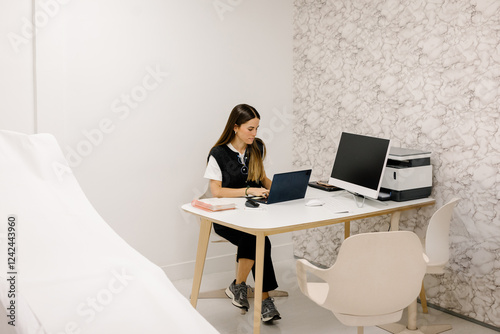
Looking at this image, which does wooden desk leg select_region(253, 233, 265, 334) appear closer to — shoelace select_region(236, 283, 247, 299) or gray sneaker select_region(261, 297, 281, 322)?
gray sneaker select_region(261, 297, 281, 322)

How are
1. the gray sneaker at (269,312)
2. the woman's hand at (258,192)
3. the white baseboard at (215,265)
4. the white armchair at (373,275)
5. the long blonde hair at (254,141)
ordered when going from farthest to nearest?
the white baseboard at (215,265) < the long blonde hair at (254,141) < the woman's hand at (258,192) < the gray sneaker at (269,312) < the white armchair at (373,275)

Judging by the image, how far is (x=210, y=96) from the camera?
156 inches

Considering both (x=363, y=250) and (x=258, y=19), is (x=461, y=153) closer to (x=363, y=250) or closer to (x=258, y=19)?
(x=363, y=250)

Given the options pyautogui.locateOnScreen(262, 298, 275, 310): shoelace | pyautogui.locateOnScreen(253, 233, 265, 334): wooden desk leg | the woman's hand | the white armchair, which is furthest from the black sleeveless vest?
the white armchair

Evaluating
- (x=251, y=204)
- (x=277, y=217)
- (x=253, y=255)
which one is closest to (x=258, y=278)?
(x=277, y=217)

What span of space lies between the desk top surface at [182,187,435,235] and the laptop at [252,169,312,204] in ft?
0.11

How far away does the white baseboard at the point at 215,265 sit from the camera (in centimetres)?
389

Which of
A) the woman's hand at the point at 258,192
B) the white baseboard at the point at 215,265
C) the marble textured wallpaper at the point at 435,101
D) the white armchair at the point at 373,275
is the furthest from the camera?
the white baseboard at the point at 215,265

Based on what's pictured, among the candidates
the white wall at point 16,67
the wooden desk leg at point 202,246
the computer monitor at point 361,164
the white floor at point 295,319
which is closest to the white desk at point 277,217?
the wooden desk leg at point 202,246

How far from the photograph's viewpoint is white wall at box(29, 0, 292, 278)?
3.42 meters

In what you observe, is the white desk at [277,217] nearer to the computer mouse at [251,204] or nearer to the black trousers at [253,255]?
the computer mouse at [251,204]

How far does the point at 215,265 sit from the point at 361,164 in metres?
1.54

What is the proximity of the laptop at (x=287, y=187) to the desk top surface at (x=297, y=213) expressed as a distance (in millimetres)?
35

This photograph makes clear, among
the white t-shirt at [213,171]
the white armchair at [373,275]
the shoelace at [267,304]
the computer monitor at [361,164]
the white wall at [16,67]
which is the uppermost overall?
the white wall at [16,67]
